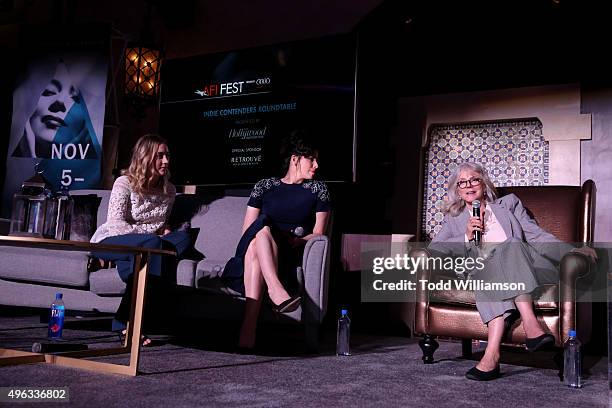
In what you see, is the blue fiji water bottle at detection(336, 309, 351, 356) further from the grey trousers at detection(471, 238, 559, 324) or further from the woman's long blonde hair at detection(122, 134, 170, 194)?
the woman's long blonde hair at detection(122, 134, 170, 194)

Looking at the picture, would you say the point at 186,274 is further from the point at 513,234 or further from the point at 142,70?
the point at 142,70

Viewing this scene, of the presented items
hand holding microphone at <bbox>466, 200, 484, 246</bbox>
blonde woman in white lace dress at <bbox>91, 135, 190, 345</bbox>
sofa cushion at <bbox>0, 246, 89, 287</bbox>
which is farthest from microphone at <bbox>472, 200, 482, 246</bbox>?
sofa cushion at <bbox>0, 246, 89, 287</bbox>

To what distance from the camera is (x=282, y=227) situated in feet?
10.8

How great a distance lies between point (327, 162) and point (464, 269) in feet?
5.94

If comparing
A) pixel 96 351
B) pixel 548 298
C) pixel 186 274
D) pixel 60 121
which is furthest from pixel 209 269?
pixel 60 121

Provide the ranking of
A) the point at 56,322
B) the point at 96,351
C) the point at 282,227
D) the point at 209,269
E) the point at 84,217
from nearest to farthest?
the point at 96,351
the point at 56,322
the point at 209,269
the point at 282,227
the point at 84,217

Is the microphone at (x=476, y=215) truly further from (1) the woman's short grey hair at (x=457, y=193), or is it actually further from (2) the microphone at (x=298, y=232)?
(2) the microphone at (x=298, y=232)

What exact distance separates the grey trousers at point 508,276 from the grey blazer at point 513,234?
7cm

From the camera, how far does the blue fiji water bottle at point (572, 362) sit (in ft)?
8.09

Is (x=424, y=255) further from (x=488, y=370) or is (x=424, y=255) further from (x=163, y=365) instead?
(x=163, y=365)

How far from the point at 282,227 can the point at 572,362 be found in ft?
5.17

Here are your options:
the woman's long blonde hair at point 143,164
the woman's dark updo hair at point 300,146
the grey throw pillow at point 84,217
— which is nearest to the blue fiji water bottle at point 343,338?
the woman's dark updo hair at point 300,146

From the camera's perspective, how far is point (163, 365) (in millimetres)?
2473

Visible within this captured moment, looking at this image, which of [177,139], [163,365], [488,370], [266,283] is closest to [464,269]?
[488,370]
